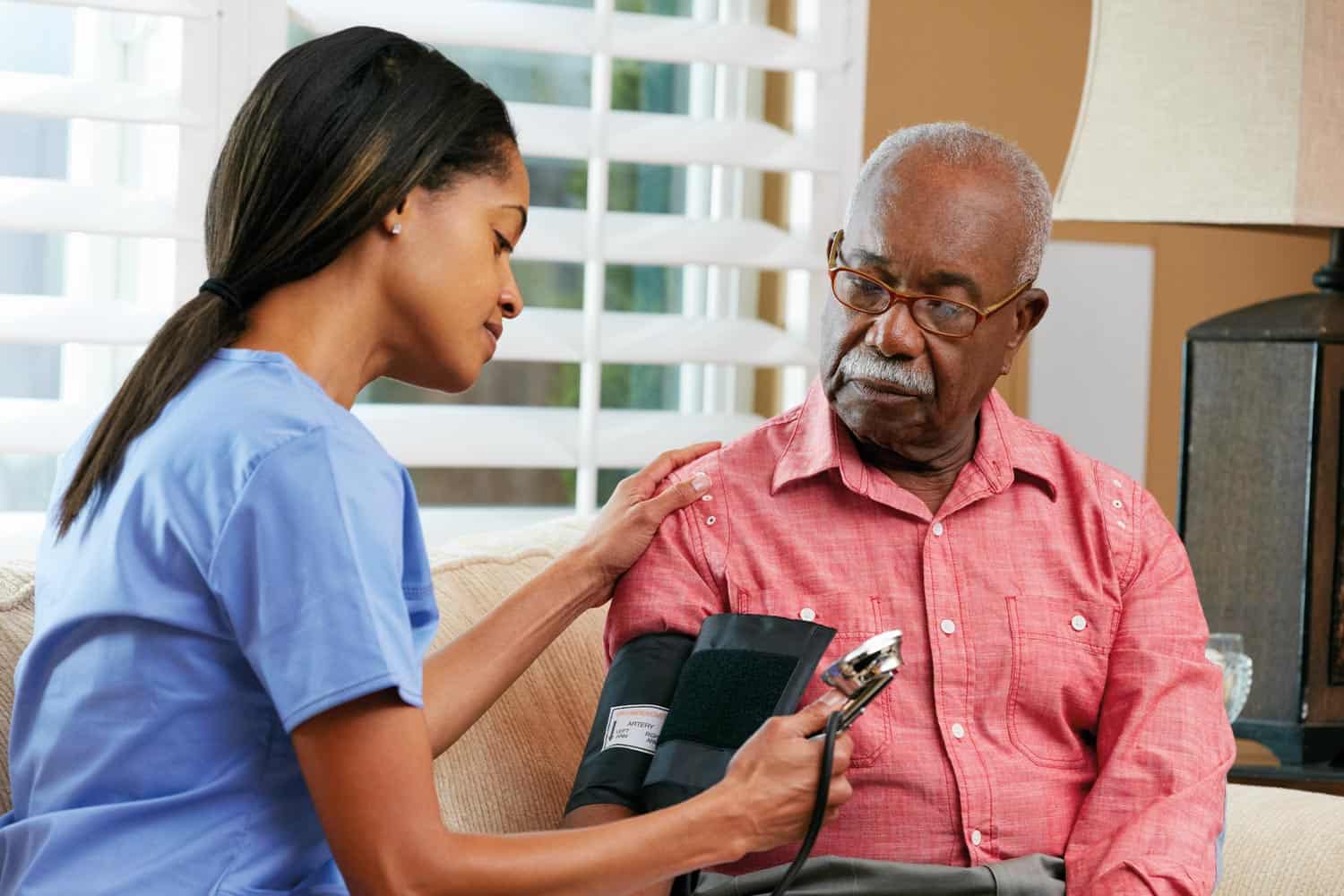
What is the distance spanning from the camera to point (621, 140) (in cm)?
219

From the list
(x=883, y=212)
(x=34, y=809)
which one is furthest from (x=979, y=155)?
(x=34, y=809)

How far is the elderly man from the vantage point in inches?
56.8

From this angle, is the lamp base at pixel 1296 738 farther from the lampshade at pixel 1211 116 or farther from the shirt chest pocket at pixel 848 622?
the shirt chest pocket at pixel 848 622

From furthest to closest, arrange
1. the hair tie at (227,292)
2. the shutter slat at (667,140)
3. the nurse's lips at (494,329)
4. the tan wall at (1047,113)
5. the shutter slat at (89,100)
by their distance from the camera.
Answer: the tan wall at (1047,113)
the shutter slat at (667,140)
the shutter slat at (89,100)
the nurse's lips at (494,329)
the hair tie at (227,292)

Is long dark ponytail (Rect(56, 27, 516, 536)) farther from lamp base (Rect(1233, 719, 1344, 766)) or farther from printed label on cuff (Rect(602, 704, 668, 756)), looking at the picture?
lamp base (Rect(1233, 719, 1344, 766))

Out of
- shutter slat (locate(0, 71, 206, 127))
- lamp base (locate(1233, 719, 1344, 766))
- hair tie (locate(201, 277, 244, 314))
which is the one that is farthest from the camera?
lamp base (locate(1233, 719, 1344, 766))

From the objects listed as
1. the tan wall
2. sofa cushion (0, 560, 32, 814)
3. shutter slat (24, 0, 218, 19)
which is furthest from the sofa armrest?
shutter slat (24, 0, 218, 19)

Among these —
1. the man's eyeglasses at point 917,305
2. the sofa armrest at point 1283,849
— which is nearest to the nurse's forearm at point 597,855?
the man's eyeglasses at point 917,305

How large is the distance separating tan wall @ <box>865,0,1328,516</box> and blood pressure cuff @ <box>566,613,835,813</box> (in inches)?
49.5

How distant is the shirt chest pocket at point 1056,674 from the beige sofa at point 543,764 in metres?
0.24

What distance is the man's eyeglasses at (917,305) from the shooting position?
1514 mm

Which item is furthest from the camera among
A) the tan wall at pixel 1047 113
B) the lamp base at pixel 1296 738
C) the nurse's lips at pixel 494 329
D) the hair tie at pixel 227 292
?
the tan wall at pixel 1047 113

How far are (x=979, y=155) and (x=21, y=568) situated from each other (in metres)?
1.00

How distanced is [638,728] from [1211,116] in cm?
109
